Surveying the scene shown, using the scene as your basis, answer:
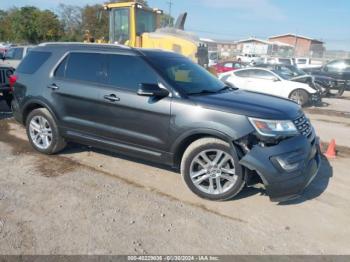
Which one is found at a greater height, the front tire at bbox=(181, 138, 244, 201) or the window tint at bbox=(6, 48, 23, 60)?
the window tint at bbox=(6, 48, 23, 60)

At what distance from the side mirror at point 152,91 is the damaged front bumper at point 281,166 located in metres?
1.31

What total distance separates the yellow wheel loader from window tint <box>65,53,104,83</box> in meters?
5.72

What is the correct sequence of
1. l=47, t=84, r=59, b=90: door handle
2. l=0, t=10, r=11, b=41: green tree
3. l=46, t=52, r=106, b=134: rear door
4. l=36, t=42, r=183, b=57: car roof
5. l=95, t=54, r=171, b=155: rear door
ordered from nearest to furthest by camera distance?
l=95, t=54, r=171, b=155: rear door, l=36, t=42, r=183, b=57: car roof, l=46, t=52, r=106, b=134: rear door, l=47, t=84, r=59, b=90: door handle, l=0, t=10, r=11, b=41: green tree

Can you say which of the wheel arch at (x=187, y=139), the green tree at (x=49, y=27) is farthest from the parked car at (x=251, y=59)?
the wheel arch at (x=187, y=139)

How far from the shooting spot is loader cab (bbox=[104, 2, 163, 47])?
11.0 metres

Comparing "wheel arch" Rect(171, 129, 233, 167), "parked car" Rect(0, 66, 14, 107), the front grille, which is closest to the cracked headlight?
the front grille

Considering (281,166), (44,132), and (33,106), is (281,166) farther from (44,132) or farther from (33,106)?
(33,106)

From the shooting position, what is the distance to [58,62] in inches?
210

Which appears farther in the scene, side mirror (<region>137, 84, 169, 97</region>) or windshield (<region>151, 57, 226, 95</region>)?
windshield (<region>151, 57, 226, 95</region>)

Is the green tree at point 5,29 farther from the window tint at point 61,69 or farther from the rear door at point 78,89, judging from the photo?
the rear door at point 78,89

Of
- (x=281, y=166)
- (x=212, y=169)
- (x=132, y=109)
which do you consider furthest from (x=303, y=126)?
(x=132, y=109)

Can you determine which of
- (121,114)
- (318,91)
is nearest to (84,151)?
(121,114)

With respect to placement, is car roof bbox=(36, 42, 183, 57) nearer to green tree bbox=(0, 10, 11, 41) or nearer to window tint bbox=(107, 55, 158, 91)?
window tint bbox=(107, 55, 158, 91)

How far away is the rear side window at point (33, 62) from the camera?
554 centimetres
